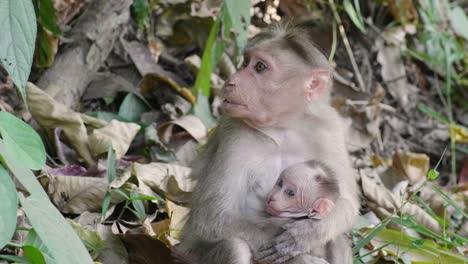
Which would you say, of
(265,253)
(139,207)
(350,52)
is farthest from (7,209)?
(350,52)

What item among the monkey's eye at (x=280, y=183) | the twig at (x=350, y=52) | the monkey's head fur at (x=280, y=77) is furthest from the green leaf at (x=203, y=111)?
the monkey's eye at (x=280, y=183)

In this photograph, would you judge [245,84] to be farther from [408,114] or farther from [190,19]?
[408,114]

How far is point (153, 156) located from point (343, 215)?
1796 mm

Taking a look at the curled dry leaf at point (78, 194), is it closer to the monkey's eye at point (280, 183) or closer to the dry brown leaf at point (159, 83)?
the monkey's eye at point (280, 183)

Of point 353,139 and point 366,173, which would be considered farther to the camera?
point 353,139

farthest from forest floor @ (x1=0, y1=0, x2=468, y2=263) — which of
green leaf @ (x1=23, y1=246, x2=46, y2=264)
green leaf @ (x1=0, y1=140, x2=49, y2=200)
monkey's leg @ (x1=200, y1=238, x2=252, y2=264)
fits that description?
green leaf @ (x1=0, y1=140, x2=49, y2=200)

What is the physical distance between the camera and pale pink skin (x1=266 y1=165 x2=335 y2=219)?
13.0 feet

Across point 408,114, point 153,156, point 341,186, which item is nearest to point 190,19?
point 153,156

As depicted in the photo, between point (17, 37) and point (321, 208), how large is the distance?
1.66m

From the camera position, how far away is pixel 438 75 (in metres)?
8.05

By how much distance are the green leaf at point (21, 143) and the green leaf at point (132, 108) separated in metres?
3.24

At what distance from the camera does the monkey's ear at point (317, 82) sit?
4.33 m

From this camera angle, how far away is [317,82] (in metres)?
4.36

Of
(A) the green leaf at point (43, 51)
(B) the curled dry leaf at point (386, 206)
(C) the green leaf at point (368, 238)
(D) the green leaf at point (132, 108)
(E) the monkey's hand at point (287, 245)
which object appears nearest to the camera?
(E) the monkey's hand at point (287, 245)
